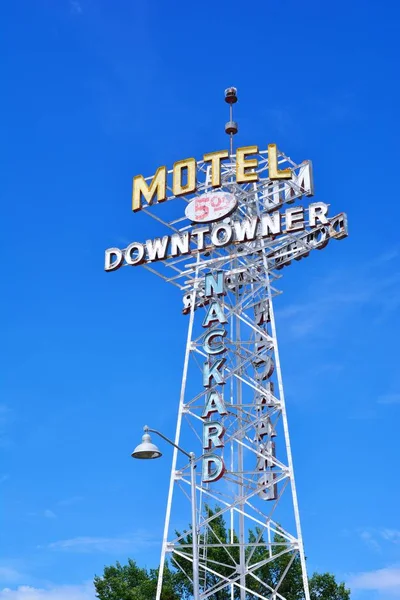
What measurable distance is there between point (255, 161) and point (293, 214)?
3.10 metres

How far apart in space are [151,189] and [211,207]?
12.4ft

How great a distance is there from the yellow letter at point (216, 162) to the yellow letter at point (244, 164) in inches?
31.9

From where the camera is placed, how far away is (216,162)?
42.2 meters

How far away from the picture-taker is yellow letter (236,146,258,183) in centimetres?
4097

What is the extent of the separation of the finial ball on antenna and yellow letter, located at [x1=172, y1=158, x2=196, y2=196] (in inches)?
215

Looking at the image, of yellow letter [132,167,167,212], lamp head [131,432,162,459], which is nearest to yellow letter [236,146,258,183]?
yellow letter [132,167,167,212]

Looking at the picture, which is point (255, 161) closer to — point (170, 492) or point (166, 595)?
point (170, 492)

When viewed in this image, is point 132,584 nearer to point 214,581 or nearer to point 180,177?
point 214,581

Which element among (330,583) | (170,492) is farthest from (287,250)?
(330,583)

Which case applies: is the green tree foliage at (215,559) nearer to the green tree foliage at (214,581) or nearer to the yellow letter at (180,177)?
the green tree foliage at (214,581)

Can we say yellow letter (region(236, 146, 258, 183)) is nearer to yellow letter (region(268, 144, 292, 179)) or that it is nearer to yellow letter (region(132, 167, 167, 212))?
yellow letter (region(268, 144, 292, 179))

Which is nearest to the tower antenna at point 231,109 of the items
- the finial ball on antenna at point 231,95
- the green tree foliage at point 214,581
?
the finial ball on antenna at point 231,95

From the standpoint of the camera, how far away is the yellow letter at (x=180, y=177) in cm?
4253

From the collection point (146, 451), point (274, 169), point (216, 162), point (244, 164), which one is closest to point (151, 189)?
point (216, 162)
